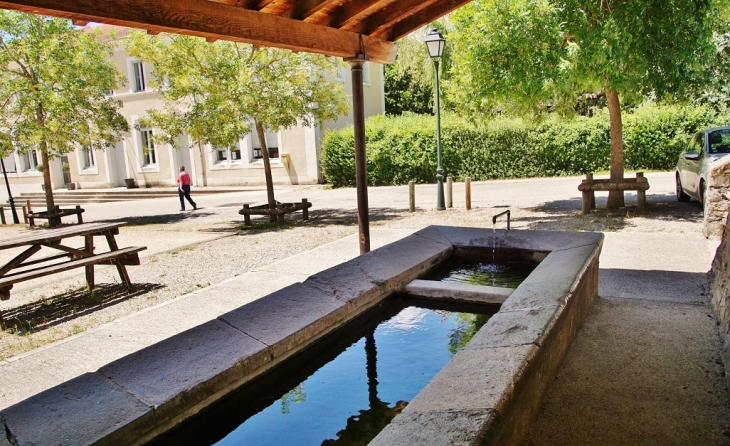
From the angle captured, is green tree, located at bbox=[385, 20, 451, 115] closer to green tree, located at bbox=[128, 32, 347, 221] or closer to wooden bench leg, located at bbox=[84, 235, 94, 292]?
green tree, located at bbox=[128, 32, 347, 221]

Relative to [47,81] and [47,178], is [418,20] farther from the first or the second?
[47,178]

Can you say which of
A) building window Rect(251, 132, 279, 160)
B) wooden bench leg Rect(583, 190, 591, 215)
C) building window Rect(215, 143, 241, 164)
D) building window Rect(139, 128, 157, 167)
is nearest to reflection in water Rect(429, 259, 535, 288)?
wooden bench leg Rect(583, 190, 591, 215)

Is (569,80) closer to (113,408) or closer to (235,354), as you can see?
(235,354)

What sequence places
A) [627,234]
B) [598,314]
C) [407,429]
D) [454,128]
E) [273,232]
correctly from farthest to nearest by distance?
[454,128], [273,232], [627,234], [598,314], [407,429]

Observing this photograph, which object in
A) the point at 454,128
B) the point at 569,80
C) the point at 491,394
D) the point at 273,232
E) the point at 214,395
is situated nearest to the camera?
the point at 491,394

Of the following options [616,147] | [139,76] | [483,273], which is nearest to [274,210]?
[616,147]

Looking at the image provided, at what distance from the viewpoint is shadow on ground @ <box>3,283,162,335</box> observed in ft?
18.7

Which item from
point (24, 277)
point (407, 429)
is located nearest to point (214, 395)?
point (407, 429)

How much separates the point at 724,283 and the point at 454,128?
17278 millimetres

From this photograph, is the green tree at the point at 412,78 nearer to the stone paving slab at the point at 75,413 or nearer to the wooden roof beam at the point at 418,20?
the wooden roof beam at the point at 418,20

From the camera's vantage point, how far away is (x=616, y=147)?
10.8 metres

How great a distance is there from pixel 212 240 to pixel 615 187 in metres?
8.04

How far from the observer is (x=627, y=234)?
845cm

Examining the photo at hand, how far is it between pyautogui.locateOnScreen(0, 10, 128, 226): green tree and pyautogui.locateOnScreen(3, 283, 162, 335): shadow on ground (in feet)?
27.4
